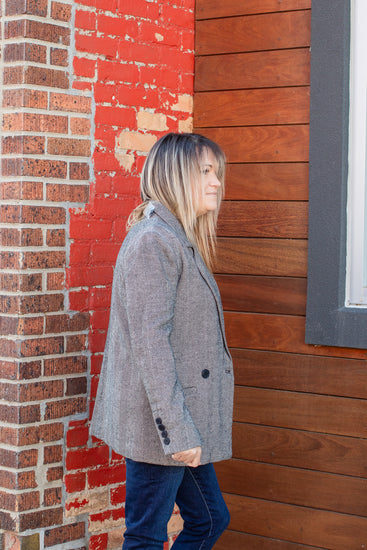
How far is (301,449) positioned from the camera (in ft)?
10.7

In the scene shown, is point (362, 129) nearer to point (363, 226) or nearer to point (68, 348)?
point (363, 226)

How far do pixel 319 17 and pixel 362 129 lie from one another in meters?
0.50

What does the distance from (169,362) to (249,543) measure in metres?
1.50

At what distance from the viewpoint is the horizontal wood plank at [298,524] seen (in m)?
3.16

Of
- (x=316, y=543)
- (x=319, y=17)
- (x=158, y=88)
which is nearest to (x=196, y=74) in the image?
(x=158, y=88)

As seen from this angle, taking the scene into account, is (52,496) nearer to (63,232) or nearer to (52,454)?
(52,454)

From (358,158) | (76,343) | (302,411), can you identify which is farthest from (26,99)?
(302,411)

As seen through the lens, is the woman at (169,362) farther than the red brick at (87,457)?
No

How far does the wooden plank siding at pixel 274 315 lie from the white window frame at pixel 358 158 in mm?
197

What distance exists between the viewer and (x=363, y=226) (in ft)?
10.3

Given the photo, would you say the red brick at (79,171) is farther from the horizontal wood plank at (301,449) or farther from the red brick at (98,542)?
the red brick at (98,542)

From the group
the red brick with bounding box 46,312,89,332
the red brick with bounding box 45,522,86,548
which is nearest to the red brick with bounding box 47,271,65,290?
the red brick with bounding box 46,312,89,332

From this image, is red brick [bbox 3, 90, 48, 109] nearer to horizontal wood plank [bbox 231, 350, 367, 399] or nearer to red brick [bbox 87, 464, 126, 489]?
horizontal wood plank [bbox 231, 350, 367, 399]

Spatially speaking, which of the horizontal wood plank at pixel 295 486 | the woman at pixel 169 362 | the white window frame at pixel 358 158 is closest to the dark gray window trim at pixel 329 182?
the white window frame at pixel 358 158
